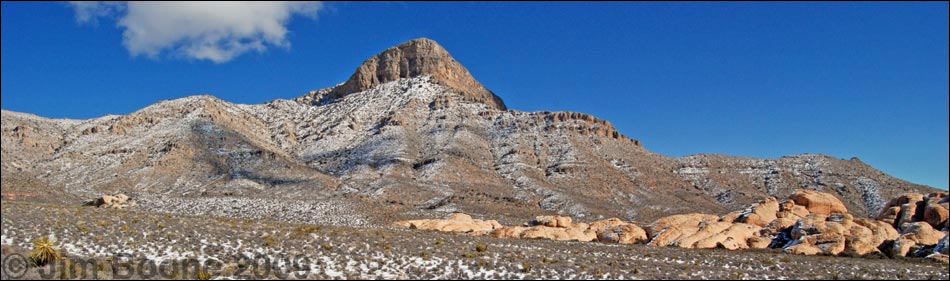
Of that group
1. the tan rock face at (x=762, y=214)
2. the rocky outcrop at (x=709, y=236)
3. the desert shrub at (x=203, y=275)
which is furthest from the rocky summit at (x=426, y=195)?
the tan rock face at (x=762, y=214)

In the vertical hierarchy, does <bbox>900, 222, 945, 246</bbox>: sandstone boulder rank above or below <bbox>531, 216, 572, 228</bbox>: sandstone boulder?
below

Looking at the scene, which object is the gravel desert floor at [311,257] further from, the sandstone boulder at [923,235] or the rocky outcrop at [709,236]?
the rocky outcrop at [709,236]

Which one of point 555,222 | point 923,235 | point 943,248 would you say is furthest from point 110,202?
point 923,235

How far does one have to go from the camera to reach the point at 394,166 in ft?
352

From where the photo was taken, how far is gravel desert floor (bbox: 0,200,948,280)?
2466 centimetres

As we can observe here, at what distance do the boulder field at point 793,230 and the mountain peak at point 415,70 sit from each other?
116 metres

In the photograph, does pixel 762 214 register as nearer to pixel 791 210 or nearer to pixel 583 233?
pixel 791 210

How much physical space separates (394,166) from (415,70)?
75.7 meters

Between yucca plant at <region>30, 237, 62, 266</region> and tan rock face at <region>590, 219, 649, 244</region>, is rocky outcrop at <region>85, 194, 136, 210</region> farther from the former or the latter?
tan rock face at <region>590, 219, 649, 244</region>

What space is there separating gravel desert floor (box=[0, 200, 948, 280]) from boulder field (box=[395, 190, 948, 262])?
6.23 meters

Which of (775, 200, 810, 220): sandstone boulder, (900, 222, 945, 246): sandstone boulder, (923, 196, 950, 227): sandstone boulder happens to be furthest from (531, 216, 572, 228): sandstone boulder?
(923, 196, 950, 227): sandstone boulder

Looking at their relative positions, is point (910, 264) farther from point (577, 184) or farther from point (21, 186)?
point (577, 184)

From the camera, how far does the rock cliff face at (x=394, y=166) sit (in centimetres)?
8538

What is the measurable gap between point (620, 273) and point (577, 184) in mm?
83172
